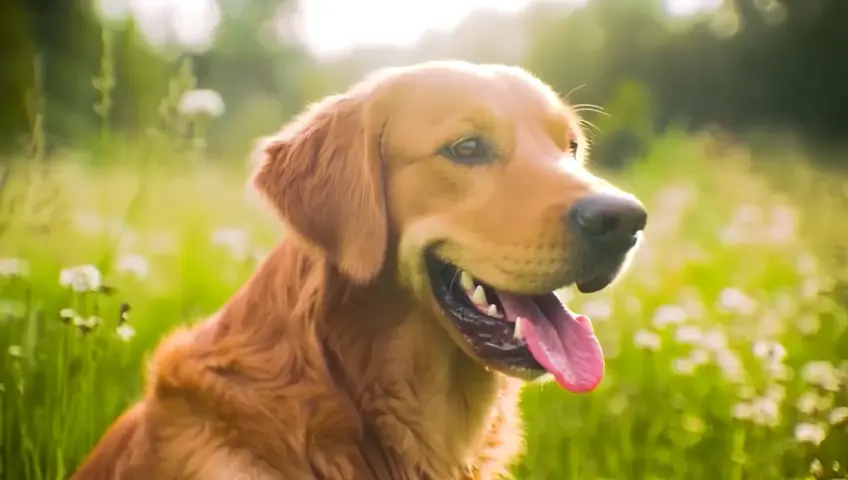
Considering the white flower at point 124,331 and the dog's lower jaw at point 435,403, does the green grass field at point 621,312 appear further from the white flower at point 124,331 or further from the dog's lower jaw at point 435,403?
the dog's lower jaw at point 435,403

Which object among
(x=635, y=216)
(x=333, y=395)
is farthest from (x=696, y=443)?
(x=333, y=395)

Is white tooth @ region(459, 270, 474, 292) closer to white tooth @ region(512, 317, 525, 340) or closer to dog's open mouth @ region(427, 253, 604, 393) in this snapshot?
dog's open mouth @ region(427, 253, 604, 393)

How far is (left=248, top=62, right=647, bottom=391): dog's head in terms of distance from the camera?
63.8 inches

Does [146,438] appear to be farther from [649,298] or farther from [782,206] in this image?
[782,206]

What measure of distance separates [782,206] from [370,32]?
1213 millimetres

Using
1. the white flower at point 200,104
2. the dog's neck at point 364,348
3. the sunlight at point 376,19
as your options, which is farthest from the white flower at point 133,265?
the sunlight at point 376,19

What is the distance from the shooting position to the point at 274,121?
2205 mm

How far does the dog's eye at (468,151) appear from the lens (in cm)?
170

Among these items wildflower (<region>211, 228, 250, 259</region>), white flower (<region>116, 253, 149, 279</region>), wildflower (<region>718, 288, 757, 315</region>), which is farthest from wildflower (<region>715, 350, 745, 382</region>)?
white flower (<region>116, 253, 149, 279</region>)

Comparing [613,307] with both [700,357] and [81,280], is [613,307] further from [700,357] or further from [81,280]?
[81,280]

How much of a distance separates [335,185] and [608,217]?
22.0 inches

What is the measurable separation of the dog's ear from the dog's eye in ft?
0.50

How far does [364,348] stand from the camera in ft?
5.62

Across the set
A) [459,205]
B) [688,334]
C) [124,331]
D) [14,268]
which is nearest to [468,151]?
[459,205]
